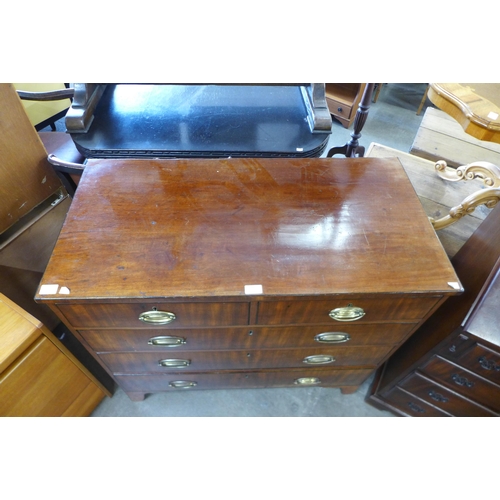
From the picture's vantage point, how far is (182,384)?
1103 millimetres

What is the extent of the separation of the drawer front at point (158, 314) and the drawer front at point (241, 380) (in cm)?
35

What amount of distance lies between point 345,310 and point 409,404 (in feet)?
2.19

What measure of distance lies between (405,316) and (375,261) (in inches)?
6.6

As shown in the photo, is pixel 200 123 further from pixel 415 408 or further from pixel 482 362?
pixel 415 408

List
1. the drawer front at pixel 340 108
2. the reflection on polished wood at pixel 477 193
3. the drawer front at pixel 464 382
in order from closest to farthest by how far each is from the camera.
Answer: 1. the drawer front at pixel 464 382
2. the reflection on polished wood at pixel 477 193
3. the drawer front at pixel 340 108

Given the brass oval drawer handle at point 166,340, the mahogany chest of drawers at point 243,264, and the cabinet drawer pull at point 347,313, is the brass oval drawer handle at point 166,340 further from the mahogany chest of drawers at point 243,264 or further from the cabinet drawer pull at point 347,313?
the cabinet drawer pull at point 347,313

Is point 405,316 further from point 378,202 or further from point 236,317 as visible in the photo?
point 236,317

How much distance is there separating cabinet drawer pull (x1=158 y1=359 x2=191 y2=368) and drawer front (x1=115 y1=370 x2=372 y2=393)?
9 centimetres

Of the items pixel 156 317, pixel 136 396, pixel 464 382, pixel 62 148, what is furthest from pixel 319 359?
pixel 62 148

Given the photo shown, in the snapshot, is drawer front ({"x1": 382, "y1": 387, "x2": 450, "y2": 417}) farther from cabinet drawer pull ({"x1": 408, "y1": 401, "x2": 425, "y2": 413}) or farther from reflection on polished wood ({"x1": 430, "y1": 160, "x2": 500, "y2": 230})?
reflection on polished wood ({"x1": 430, "y1": 160, "x2": 500, "y2": 230})

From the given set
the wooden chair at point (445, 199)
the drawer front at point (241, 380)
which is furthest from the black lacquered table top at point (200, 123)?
the drawer front at point (241, 380)

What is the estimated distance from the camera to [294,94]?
1.31 meters

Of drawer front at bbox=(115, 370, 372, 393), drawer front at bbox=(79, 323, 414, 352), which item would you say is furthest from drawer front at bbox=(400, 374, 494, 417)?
drawer front at bbox=(79, 323, 414, 352)

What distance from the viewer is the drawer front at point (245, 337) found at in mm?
793
